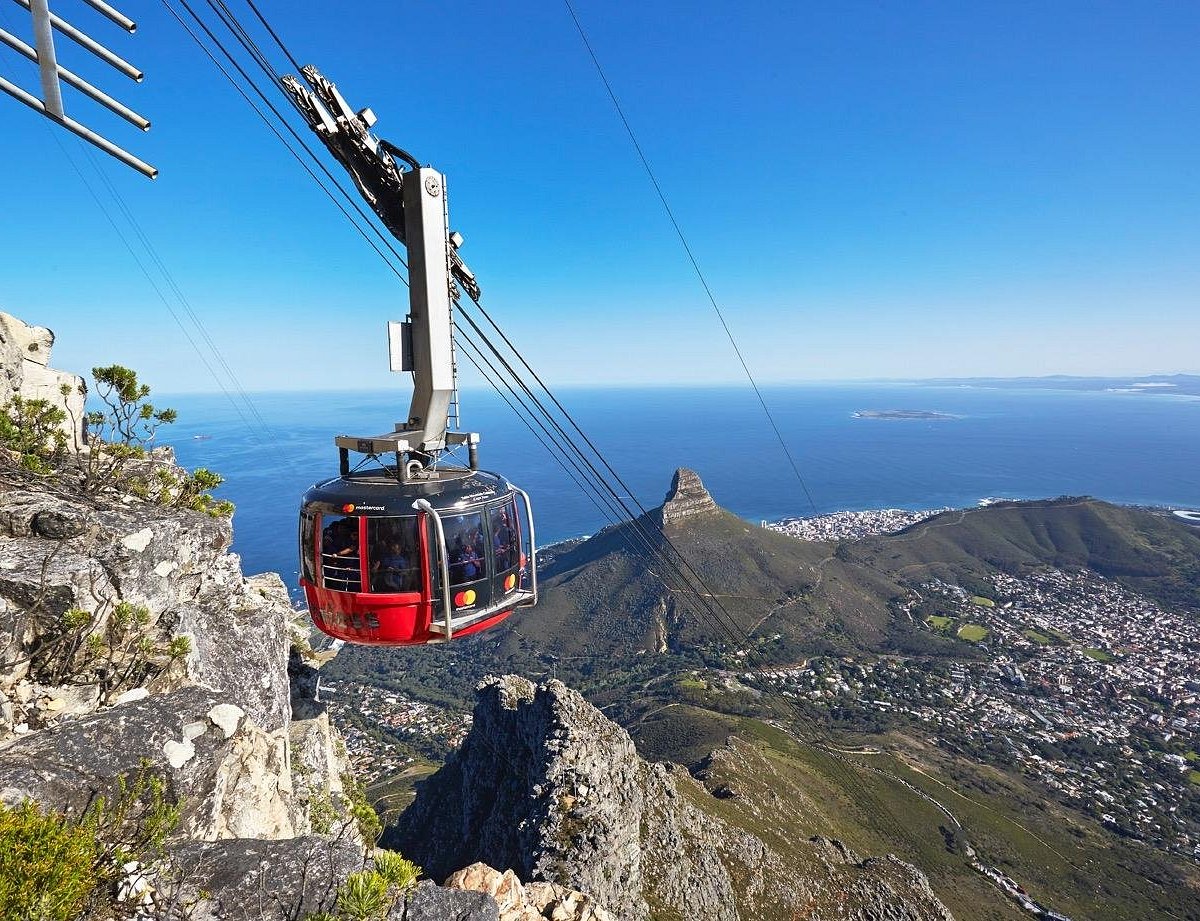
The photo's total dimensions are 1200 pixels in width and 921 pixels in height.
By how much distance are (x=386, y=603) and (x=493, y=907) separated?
4958 mm

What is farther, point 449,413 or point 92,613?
point 449,413

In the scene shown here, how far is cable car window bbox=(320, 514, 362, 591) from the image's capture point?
9023 mm

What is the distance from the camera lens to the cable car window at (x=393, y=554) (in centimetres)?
872

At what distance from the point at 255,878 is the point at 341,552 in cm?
450

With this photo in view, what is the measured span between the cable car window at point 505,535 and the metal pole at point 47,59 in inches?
277

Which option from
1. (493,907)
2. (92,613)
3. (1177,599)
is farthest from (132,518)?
(1177,599)

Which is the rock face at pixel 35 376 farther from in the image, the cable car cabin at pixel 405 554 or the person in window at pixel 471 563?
the person in window at pixel 471 563

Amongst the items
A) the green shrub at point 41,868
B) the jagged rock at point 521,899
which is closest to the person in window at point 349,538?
the green shrub at point 41,868

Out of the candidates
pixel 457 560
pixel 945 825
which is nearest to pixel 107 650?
pixel 457 560

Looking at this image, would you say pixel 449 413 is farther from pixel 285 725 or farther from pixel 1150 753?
pixel 1150 753

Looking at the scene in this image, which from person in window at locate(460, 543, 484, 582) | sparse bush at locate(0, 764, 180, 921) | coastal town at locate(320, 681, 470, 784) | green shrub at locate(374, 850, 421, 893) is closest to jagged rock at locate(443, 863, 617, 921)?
green shrub at locate(374, 850, 421, 893)

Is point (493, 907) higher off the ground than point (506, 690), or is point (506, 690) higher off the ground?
point (493, 907)

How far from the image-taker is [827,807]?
6900cm

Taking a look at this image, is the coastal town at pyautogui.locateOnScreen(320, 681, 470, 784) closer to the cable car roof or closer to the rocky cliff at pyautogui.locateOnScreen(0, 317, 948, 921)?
the rocky cliff at pyautogui.locateOnScreen(0, 317, 948, 921)
